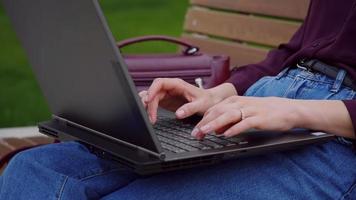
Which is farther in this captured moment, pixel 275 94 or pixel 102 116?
pixel 275 94

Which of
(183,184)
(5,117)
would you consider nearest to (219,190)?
(183,184)

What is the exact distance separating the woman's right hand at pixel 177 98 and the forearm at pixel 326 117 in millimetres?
269

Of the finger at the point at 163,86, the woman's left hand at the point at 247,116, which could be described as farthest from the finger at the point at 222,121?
the finger at the point at 163,86

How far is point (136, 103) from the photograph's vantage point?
4.40 feet

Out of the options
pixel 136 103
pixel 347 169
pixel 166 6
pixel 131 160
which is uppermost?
pixel 136 103

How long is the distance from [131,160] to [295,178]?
410 millimetres

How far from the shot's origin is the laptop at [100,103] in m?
1.35

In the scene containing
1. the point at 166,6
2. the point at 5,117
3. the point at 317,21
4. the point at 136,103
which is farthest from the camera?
the point at 166,6

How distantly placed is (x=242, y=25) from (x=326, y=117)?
1596 millimetres

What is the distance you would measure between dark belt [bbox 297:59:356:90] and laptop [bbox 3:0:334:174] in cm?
21

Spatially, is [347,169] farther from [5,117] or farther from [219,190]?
[5,117]

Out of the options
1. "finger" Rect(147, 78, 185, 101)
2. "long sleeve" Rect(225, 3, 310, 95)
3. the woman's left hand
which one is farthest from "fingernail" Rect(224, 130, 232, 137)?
"long sleeve" Rect(225, 3, 310, 95)

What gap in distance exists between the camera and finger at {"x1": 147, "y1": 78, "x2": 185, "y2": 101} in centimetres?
172

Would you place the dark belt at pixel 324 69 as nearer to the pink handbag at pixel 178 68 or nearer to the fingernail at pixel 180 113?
the fingernail at pixel 180 113
